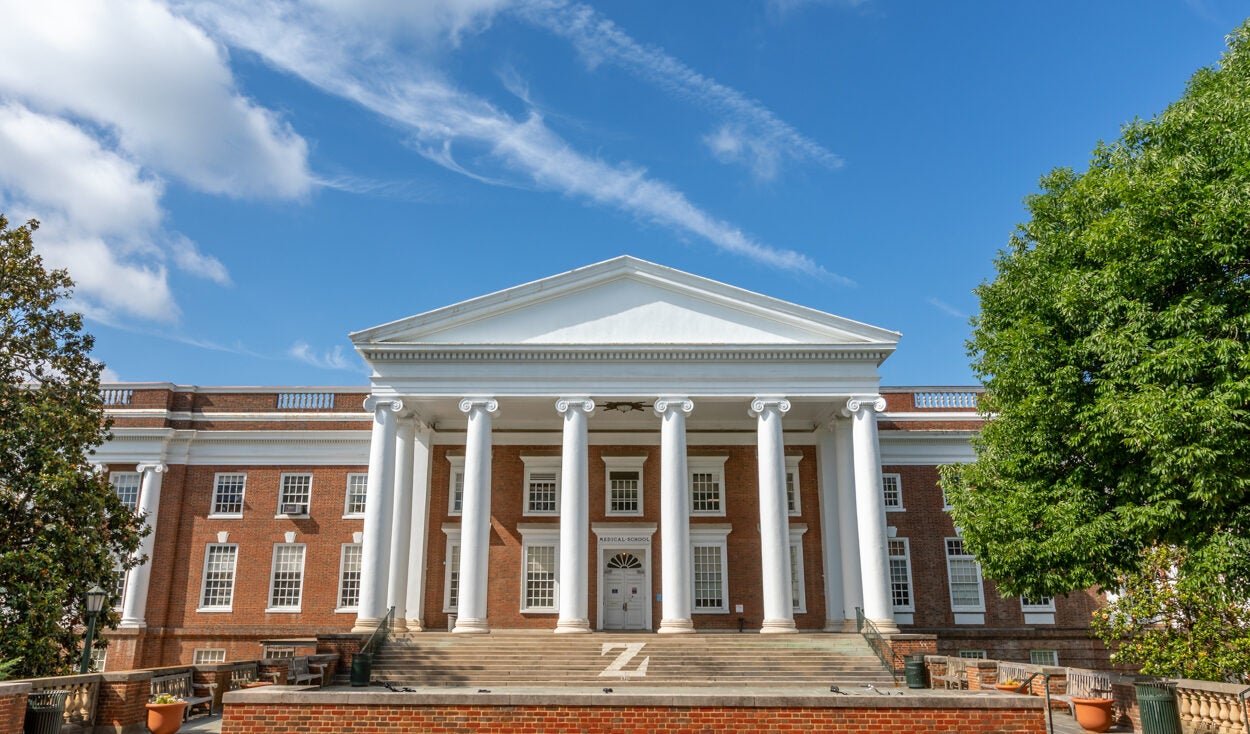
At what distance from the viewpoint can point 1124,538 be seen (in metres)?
17.9

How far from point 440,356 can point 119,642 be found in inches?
619

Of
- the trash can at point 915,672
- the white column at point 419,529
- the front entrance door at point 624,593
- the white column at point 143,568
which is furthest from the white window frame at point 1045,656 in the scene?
the white column at point 143,568

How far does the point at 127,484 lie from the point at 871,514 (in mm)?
27242

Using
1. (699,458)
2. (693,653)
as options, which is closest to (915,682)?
(693,653)

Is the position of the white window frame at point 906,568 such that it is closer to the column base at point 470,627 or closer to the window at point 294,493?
the column base at point 470,627

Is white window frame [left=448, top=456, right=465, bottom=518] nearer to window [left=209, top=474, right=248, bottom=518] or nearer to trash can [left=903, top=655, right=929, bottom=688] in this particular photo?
window [left=209, top=474, right=248, bottom=518]

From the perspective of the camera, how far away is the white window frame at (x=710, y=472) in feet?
108

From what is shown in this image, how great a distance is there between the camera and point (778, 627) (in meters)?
26.3

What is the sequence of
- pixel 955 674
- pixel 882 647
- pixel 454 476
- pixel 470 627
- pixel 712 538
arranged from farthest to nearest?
pixel 454 476, pixel 712 538, pixel 470 627, pixel 882 647, pixel 955 674

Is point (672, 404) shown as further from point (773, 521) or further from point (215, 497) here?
point (215, 497)

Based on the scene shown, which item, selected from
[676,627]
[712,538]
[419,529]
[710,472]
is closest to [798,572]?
[712,538]

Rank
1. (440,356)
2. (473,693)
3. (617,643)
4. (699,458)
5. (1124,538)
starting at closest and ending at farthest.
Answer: (473,693), (1124,538), (617,643), (440,356), (699,458)

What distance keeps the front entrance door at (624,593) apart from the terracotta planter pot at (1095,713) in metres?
17.4

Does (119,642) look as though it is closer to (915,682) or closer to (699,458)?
(699,458)
